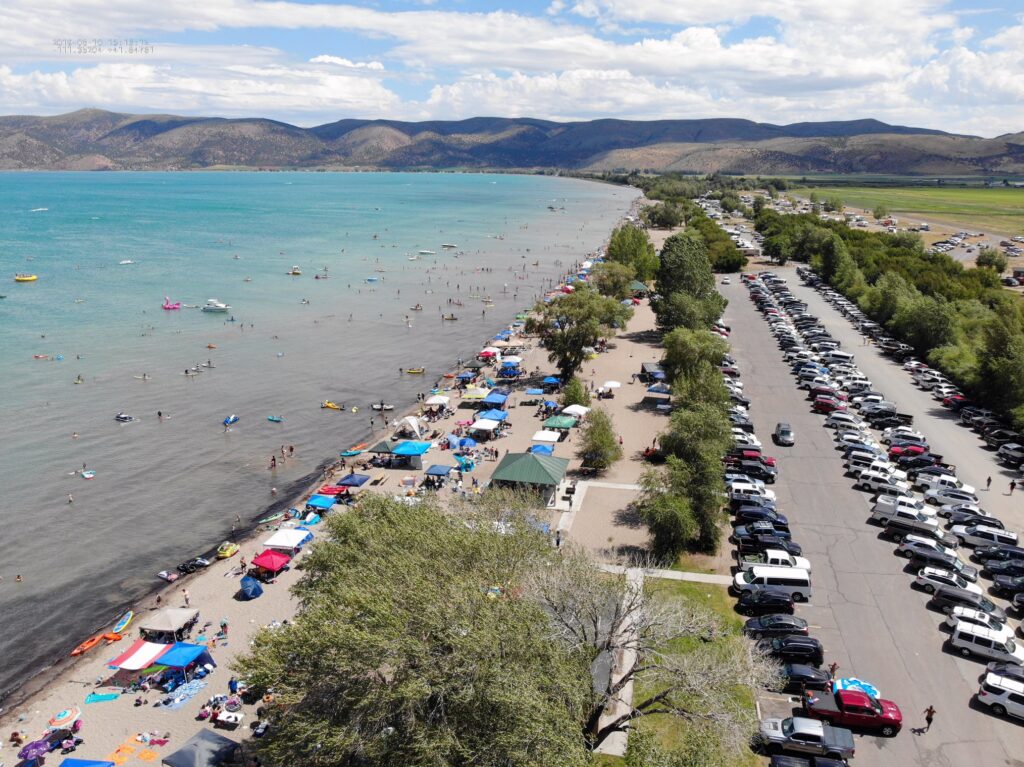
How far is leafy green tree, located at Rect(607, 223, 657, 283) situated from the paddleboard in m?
71.8

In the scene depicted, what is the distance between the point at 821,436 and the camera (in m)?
45.4

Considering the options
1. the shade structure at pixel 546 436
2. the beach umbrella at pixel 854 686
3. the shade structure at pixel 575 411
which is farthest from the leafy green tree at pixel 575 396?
the beach umbrella at pixel 854 686

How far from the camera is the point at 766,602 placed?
26.6 metres

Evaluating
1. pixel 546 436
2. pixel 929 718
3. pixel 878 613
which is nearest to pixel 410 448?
pixel 546 436

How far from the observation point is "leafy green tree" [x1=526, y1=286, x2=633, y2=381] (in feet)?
177

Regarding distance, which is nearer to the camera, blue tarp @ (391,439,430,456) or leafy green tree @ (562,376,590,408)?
blue tarp @ (391,439,430,456)

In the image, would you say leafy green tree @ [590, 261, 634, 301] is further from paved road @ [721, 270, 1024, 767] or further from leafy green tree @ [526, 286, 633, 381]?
paved road @ [721, 270, 1024, 767]

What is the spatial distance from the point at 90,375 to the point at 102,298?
3431 centimetres

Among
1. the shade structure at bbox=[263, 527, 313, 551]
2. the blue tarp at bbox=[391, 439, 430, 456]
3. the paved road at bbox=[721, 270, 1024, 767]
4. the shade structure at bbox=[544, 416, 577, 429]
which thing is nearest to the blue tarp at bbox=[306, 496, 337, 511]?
the shade structure at bbox=[263, 527, 313, 551]

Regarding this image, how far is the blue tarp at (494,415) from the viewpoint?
156 feet

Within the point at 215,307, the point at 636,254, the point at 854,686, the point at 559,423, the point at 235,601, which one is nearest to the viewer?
the point at 854,686

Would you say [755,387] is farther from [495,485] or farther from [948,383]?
[495,485]

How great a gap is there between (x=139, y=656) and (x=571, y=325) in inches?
1470

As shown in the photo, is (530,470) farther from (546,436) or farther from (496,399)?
(496,399)
